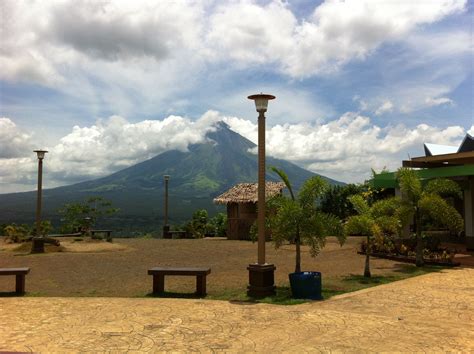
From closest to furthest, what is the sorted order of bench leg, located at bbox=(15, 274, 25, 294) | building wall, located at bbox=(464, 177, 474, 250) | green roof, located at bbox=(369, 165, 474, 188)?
bench leg, located at bbox=(15, 274, 25, 294), green roof, located at bbox=(369, 165, 474, 188), building wall, located at bbox=(464, 177, 474, 250)

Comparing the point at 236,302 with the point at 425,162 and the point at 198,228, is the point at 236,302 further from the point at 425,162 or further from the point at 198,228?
the point at 198,228

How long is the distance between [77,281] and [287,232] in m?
5.27

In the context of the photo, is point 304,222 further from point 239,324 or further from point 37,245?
point 37,245

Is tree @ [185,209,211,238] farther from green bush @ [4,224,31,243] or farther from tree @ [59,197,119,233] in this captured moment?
green bush @ [4,224,31,243]

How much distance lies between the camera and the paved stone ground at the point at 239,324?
5.85m

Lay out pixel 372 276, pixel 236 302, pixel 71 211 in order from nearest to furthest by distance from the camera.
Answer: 1. pixel 236 302
2. pixel 372 276
3. pixel 71 211

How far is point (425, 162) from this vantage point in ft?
65.3

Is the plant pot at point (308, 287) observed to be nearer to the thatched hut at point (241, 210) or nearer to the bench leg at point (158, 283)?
the bench leg at point (158, 283)

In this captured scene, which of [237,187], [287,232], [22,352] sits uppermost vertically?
[237,187]

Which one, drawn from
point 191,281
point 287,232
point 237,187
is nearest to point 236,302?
point 287,232

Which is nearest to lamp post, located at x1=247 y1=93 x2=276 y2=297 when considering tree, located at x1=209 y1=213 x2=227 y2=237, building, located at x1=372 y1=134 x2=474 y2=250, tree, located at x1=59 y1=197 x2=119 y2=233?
building, located at x1=372 y1=134 x2=474 y2=250

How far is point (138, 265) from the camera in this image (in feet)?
46.9

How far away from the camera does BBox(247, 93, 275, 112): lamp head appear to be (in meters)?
9.33

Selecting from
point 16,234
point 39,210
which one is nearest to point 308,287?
point 39,210
